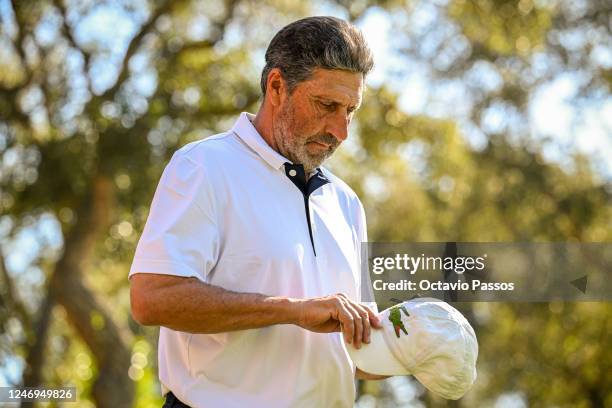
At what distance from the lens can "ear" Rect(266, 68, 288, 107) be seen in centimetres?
302

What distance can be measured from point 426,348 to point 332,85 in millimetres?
766

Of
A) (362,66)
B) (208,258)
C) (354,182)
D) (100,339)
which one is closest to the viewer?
(208,258)

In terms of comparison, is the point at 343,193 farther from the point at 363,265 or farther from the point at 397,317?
the point at 397,317

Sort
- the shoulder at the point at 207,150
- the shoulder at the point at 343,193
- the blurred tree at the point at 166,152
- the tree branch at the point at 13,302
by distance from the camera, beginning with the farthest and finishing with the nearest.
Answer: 1. the tree branch at the point at 13,302
2. the blurred tree at the point at 166,152
3. the shoulder at the point at 343,193
4. the shoulder at the point at 207,150

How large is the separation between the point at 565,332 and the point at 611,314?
38.7 inches

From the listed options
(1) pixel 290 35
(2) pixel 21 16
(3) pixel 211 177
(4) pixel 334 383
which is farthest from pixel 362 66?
(2) pixel 21 16

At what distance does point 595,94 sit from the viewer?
18000mm

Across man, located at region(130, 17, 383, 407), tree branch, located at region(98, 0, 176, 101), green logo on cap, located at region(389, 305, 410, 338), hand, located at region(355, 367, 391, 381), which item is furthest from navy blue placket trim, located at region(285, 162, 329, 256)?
tree branch, located at region(98, 0, 176, 101)

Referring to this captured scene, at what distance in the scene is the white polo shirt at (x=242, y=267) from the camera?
2689 mm

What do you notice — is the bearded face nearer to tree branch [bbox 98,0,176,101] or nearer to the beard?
the beard

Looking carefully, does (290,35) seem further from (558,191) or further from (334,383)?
(558,191)

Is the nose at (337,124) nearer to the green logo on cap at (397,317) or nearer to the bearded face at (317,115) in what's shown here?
the bearded face at (317,115)

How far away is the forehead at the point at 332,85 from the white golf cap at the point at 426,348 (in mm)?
605

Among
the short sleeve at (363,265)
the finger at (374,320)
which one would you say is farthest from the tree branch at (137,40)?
the finger at (374,320)
